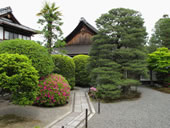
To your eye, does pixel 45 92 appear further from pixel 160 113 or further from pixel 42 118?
pixel 160 113

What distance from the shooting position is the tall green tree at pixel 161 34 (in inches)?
842

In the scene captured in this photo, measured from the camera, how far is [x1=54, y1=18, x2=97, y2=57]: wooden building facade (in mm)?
19513

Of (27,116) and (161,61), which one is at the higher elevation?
(161,61)

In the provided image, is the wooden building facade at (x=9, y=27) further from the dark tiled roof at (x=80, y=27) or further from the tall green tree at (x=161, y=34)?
the tall green tree at (x=161, y=34)

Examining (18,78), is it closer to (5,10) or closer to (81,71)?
(81,71)

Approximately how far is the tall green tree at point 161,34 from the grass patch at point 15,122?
20486mm

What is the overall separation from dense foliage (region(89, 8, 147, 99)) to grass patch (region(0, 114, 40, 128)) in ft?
17.0

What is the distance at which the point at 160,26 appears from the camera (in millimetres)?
22516

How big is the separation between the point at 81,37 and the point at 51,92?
14480mm

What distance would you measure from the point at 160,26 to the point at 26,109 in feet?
79.0

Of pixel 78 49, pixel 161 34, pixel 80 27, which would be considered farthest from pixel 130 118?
pixel 161 34

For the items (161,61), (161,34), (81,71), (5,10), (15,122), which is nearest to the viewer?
(15,122)

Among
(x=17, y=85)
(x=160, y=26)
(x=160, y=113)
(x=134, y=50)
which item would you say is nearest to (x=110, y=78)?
(x=134, y=50)

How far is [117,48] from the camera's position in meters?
10.5
